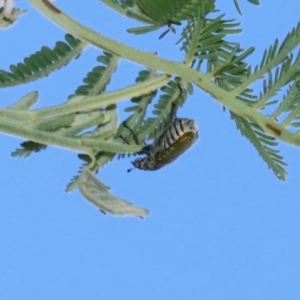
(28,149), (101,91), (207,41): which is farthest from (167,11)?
(28,149)

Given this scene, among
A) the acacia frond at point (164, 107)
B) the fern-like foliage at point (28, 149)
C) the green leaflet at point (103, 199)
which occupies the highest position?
the acacia frond at point (164, 107)

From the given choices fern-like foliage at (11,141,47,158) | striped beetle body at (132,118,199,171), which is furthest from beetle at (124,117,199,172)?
fern-like foliage at (11,141,47,158)

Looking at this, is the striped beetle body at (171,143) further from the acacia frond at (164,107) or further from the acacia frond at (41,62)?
the acacia frond at (41,62)

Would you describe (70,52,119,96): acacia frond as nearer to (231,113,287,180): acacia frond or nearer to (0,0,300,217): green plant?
(0,0,300,217): green plant

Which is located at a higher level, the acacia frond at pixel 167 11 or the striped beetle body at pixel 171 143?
the acacia frond at pixel 167 11

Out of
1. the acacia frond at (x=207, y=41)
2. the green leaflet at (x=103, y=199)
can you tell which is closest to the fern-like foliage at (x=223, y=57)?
the acacia frond at (x=207, y=41)

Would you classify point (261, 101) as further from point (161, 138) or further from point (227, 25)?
point (161, 138)

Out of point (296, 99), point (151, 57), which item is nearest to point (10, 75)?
point (151, 57)
